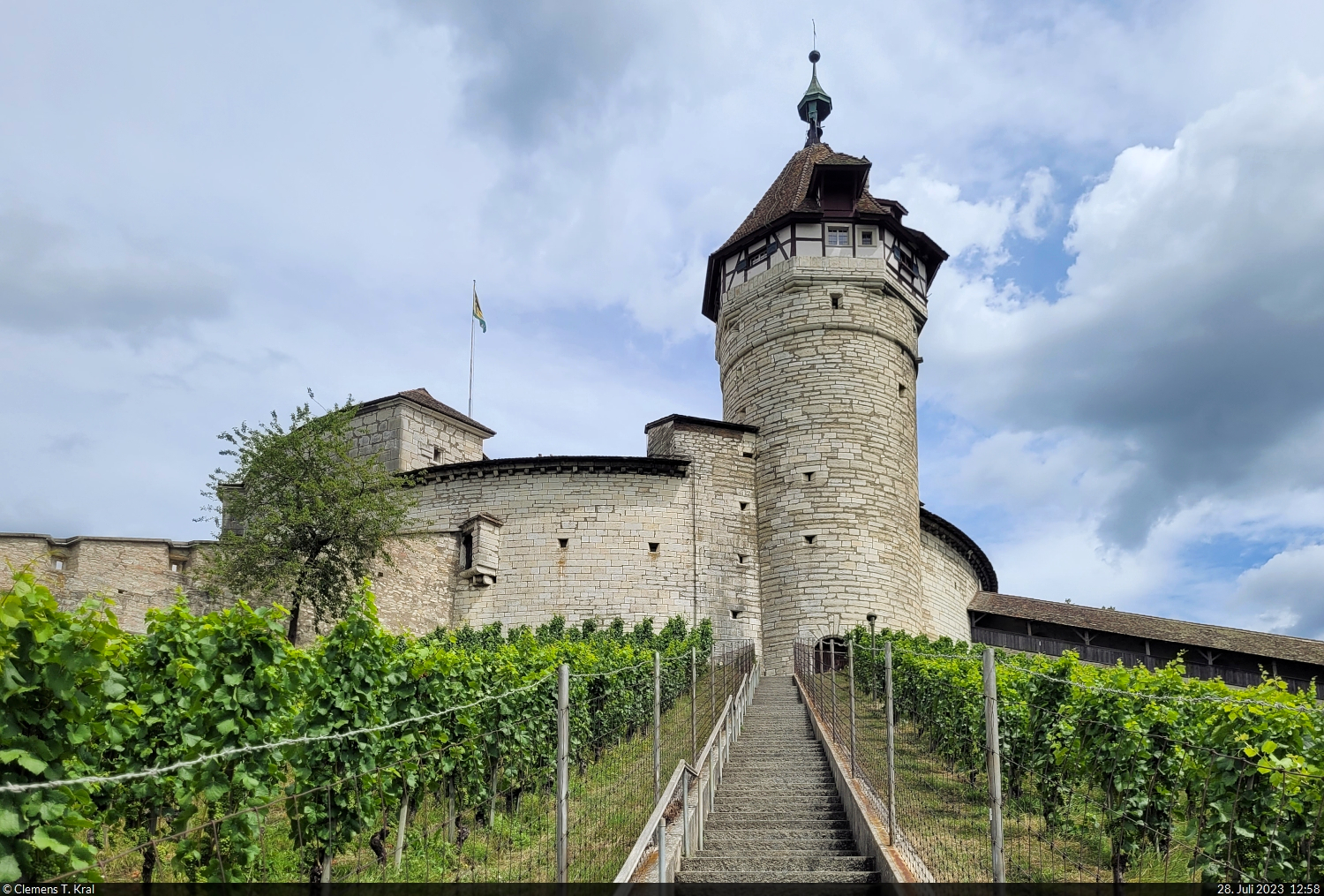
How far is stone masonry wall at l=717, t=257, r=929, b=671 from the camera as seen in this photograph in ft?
86.0

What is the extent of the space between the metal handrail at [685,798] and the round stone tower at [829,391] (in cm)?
1231

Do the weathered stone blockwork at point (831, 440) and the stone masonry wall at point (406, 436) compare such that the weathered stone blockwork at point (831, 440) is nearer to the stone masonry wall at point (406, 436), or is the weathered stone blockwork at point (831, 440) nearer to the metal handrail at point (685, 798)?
the stone masonry wall at point (406, 436)

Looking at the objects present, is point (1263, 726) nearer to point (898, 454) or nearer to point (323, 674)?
point (323, 674)

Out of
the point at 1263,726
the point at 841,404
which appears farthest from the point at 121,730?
the point at 841,404

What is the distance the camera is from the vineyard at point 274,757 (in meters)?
4.61

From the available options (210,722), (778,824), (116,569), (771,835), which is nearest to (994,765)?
(771,835)

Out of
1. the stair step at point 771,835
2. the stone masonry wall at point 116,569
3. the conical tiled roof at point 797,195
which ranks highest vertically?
the conical tiled roof at point 797,195

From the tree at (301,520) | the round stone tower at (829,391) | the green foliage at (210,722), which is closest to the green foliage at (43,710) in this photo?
the green foliage at (210,722)

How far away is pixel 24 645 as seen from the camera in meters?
4.56

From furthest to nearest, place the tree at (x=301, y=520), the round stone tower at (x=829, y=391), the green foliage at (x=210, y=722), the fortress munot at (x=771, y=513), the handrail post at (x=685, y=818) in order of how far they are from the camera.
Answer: the round stone tower at (x=829, y=391), the fortress munot at (x=771, y=513), the tree at (x=301, y=520), the handrail post at (x=685, y=818), the green foliage at (x=210, y=722)

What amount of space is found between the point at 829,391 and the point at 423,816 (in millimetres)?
19284

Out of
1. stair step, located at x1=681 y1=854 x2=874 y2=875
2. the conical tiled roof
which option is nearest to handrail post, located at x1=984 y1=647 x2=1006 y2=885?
stair step, located at x1=681 y1=854 x2=874 y2=875

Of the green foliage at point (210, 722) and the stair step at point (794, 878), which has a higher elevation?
the green foliage at point (210, 722)

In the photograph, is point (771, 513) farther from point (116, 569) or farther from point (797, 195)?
point (116, 569)
